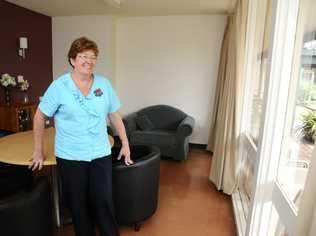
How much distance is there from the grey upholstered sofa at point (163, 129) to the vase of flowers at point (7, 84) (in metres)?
1.84

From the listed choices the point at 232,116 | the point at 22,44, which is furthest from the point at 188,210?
the point at 22,44

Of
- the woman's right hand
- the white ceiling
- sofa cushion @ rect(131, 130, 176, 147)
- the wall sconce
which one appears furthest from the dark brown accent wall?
the woman's right hand

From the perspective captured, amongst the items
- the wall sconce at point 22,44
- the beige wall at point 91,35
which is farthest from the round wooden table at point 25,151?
the beige wall at point 91,35

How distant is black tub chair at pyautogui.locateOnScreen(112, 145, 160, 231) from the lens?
2.01 metres

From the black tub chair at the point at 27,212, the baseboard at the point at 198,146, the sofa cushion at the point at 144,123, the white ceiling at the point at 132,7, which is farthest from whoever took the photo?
the baseboard at the point at 198,146

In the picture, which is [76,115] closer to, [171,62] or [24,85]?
[24,85]

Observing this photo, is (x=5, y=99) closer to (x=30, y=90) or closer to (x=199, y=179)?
(x=30, y=90)

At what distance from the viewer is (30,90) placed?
458cm

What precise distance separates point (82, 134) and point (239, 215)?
5.79ft

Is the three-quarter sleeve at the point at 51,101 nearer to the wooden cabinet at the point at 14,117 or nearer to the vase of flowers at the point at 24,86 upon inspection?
the wooden cabinet at the point at 14,117

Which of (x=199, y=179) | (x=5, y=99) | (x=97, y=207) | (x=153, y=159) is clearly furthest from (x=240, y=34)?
(x=5, y=99)

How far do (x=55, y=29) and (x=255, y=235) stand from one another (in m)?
4.84

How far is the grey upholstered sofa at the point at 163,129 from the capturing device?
4031 millimetres

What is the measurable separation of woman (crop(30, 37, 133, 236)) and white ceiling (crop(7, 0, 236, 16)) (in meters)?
2.24
